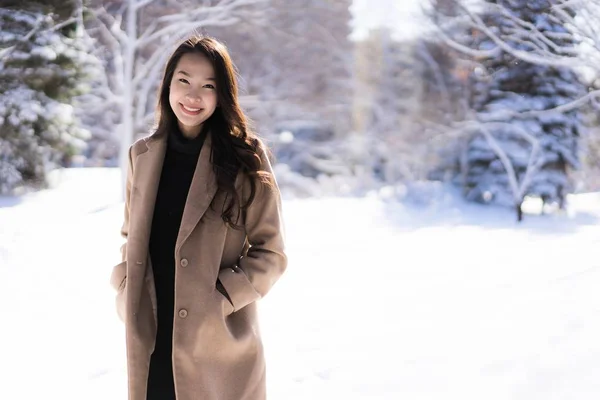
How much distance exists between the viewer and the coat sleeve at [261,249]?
6.17 ft

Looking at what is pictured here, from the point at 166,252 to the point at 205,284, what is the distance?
0.20m

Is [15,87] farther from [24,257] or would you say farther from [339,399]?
[339,399]

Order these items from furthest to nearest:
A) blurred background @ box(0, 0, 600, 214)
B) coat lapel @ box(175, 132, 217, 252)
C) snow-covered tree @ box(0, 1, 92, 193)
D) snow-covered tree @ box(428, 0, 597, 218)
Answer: snow-covered tree @ box(428, 0, 597, 218) → blurred background @ box(0, 0, 600, 214) → snow-covered tree @ box(0, 1, 92, 193) → coat lapel @ box(175, 132, 217, 252)

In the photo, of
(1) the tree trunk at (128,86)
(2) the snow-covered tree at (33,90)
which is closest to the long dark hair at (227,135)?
(2) the snow-covered tree at (33,90)

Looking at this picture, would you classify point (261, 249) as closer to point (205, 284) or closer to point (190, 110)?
point (205, 284)

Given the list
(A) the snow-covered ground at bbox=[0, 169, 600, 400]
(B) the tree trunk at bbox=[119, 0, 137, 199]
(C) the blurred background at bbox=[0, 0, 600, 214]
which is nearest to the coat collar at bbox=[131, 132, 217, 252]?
(A) the snow-covered ground at bbox=[0, 169, 600, 400]

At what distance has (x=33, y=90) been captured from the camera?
32.6ft

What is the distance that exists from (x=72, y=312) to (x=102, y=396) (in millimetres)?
1812

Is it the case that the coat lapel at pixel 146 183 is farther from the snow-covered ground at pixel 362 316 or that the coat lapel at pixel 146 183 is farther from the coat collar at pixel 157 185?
the snow-covered ground at pixel 362 316

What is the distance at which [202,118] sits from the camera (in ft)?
6.27

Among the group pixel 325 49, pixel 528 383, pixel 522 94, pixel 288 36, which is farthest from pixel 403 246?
pixel 325 49

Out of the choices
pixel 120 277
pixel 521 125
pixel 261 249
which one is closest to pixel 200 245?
pixel 261 249

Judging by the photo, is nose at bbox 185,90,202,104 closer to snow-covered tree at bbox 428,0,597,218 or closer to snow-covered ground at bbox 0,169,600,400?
snow-covered ground at bbox 0,169,600,400

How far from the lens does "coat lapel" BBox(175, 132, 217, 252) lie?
1.81m
